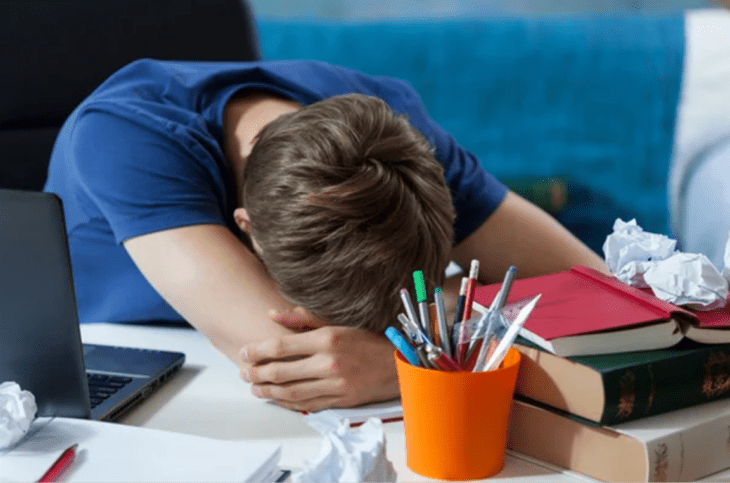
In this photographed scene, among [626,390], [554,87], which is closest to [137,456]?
[626,390]

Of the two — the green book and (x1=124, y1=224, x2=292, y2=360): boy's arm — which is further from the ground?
the green book

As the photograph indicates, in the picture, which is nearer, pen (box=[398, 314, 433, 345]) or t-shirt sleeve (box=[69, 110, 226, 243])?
pen (box=[398, 314, 433, 345])

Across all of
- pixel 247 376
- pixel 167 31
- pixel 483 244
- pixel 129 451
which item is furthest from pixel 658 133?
pixel 129 451

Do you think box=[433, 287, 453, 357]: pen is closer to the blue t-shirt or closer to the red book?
the red book

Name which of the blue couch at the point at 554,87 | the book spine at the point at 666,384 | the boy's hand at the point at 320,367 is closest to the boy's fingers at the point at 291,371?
the boy's hand at the point at 320,367

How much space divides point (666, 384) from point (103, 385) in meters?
0.60

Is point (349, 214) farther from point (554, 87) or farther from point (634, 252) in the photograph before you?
point (554, 87)

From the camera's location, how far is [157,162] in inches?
47.2

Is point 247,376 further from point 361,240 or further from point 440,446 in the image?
point 440,446

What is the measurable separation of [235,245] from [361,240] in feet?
0.77

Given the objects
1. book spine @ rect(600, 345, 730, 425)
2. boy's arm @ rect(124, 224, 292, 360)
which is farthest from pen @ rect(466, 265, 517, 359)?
boy's arm @ rect(124, 224, 292, 360)

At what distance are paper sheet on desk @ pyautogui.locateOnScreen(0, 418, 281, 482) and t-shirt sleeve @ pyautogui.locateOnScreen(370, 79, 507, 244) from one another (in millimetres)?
734

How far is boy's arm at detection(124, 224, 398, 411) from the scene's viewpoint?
97 cm

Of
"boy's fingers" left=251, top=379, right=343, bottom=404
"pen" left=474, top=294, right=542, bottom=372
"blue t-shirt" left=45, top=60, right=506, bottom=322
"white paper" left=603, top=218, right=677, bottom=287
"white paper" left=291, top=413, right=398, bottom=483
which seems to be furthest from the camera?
"blue t-shirt" left=45, top=60, right=506, bottom=322
